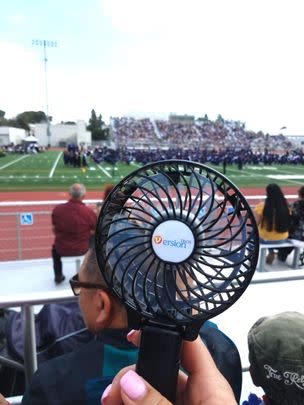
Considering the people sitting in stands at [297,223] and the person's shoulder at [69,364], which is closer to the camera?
the person's shoulder at [69,364]

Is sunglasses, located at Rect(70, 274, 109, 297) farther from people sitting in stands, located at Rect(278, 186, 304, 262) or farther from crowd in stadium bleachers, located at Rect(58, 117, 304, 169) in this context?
crowd in stadium bleachers, located at Rect(58, 117, 304, 169)

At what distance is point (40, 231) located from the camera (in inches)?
336

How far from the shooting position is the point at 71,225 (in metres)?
4.57

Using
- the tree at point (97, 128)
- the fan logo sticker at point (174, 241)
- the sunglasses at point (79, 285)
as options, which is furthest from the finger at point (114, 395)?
the tree at point (97, 128)

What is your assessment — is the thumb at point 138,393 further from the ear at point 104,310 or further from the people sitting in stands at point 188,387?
the ear at point 104,310

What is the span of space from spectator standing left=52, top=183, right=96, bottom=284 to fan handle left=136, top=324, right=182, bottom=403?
13.2 ft

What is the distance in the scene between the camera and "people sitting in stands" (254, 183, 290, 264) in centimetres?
482

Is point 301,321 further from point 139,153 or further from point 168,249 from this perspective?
point 139,153

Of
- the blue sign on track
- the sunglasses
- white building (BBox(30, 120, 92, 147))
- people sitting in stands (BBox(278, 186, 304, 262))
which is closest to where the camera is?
the sunglasses

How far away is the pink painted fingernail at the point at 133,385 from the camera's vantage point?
0.60 meters

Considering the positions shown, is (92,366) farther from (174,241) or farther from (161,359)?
(174,241)

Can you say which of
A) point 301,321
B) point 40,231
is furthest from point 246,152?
point 301,321

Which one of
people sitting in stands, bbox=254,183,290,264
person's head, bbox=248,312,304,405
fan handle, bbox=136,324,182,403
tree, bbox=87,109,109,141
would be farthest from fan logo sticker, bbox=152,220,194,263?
tree, bbox=87,109,109,141

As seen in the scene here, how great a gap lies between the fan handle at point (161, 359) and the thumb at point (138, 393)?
0.02 meters
